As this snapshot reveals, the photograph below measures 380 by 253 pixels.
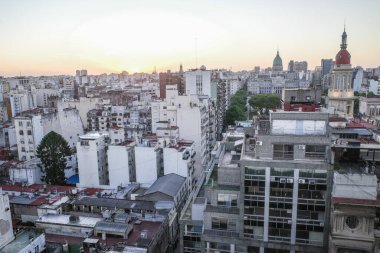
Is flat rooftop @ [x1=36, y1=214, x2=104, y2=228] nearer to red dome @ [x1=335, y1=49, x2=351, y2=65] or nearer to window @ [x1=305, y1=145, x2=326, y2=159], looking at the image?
window @ [x1=305, y1=145, x2=326, y2=159]

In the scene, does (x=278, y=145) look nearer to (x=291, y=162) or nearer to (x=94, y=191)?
(x=291, y=162)

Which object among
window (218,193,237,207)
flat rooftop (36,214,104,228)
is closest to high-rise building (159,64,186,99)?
flat rooftop (36,214,104,228)

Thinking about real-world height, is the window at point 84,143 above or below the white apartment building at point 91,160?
above

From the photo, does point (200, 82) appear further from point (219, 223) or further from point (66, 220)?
point (219, 223)

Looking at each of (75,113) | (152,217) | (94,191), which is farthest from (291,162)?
(75,113)

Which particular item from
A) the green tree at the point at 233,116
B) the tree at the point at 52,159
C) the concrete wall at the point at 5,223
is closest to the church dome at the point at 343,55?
the green tree at the point at 233,116

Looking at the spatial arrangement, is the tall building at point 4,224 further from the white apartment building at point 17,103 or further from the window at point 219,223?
the white apartment building at point 17,103
